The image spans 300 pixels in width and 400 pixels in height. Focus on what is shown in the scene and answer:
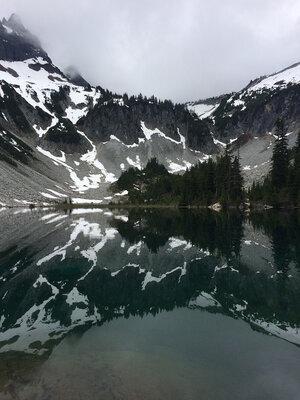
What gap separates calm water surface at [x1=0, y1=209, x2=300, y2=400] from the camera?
1359 centimetres

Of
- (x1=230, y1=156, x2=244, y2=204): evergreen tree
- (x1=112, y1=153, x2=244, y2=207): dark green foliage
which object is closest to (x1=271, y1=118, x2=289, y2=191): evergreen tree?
(x1=230, y1=156, x2=244, y2=204): evergreen tree

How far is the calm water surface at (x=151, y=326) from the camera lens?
13.6m

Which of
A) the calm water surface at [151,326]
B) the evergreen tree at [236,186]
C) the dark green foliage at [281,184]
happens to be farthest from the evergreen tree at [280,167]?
the calm water surface at [151,326]

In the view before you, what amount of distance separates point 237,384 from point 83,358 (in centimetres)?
574

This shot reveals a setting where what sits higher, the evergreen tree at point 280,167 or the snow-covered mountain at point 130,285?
the evergreen tree at point 280,167

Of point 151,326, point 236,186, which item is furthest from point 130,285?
point 236,186

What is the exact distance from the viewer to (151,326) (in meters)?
20.2

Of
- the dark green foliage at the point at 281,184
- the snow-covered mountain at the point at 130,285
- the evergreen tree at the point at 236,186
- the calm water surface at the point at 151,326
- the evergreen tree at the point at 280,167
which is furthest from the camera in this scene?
the evergreen tree at the point at 236,186

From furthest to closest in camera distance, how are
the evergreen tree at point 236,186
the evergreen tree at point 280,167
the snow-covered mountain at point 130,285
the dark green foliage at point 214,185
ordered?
the dark green foliage at point 214,185
the evergreen tree at point 236,186
the evergreen tree at point 280,167
the snow-covered mountain at point 130,285

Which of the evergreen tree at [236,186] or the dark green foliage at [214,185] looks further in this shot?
the dark green foliage at [214,185]

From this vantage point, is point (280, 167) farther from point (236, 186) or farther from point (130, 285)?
point (130, 285)

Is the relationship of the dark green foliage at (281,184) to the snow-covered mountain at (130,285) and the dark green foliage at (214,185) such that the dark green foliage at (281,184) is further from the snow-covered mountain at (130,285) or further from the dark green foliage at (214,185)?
the snow-covered mountain at (130,285)

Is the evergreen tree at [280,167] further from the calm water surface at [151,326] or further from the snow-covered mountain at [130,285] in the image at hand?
the calm water surface at [151,326]

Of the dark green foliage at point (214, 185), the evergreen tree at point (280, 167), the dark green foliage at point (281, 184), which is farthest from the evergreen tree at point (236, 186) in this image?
the evergreen tree at point (280, 167)
